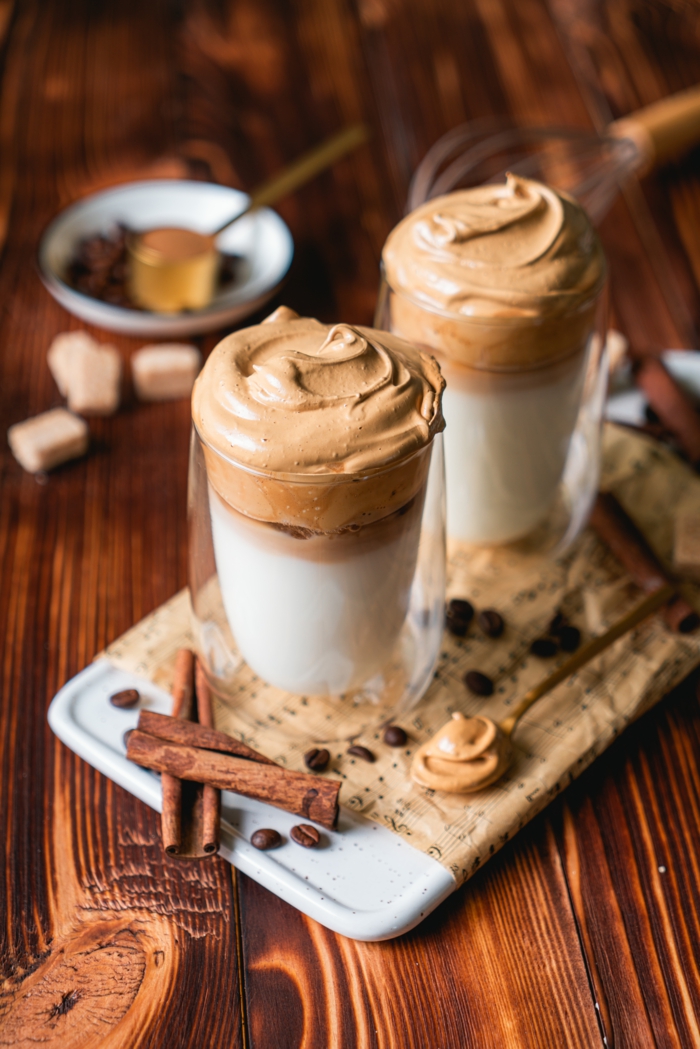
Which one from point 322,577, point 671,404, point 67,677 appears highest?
point 322,577

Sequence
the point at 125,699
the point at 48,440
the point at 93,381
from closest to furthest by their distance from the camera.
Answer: the point at 125,699 < the point at 48,440 < the point at 93,381

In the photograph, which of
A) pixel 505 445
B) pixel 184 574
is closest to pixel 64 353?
pixel 184 574

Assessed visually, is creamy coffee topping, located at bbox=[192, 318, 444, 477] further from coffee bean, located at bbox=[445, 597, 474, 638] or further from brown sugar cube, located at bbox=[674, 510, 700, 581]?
brown sugar cube, located at bbox=[674, 510, 700, 581]

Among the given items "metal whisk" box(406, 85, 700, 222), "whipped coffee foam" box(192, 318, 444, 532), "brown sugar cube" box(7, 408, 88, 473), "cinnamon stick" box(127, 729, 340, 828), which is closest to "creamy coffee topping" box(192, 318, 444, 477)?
"whipped coffee foam" box(192, 318, 444, 532)

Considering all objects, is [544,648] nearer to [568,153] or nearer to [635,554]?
[635,554]

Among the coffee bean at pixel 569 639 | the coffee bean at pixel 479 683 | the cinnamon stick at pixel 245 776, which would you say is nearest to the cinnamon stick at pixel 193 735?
the cinnamon stick at pixel 245 776

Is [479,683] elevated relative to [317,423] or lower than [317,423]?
lower

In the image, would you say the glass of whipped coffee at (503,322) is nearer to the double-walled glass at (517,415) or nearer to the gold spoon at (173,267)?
the double-walled glass at (517,415)
